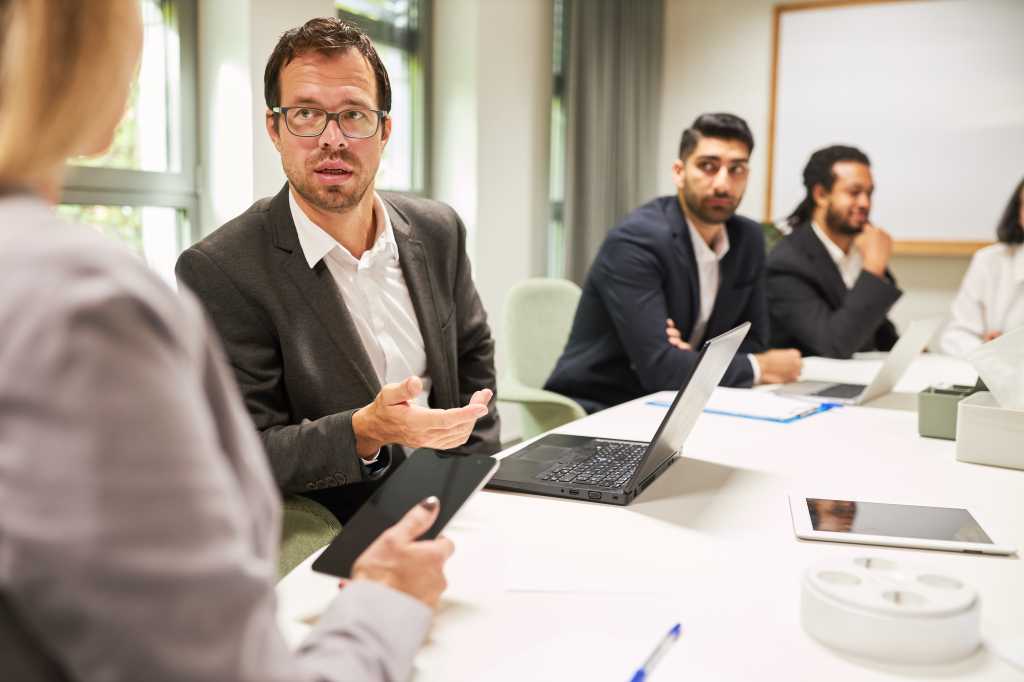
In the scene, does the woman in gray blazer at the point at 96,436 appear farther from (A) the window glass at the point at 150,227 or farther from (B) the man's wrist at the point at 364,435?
(A) the window glass at the point at 150,227

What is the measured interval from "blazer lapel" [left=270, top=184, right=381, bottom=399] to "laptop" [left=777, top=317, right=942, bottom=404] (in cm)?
118

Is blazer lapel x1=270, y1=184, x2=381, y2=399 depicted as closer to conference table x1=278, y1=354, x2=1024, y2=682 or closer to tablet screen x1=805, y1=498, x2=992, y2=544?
conference table x1=278, y1=354, x2=1024, y2=682

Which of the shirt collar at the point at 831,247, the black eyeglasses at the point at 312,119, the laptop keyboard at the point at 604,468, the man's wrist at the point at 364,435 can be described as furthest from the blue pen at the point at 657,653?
the shirt collar at the point at 831,247

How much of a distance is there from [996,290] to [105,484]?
3827mm

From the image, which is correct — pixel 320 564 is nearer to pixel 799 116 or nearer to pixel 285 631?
pixel 285 631

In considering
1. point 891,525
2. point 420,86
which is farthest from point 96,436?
point 420,86

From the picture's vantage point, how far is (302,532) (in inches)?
55.8

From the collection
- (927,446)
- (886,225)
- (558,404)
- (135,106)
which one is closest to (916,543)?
(927,446)

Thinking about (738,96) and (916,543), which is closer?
(916,543)

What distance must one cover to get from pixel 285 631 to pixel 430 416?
0.55 metres

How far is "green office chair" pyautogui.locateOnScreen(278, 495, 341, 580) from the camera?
1.36 meters

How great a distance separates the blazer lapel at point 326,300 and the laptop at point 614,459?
352 mm

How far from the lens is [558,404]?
8.93 feet

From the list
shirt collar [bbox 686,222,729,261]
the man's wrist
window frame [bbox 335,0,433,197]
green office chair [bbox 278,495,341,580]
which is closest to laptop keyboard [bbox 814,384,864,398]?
shirt collar [bbox 686,222,729,261]
